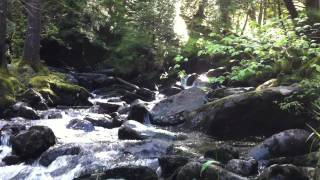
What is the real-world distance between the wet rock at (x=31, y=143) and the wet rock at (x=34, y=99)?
16.7ft

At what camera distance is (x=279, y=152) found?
9109mm

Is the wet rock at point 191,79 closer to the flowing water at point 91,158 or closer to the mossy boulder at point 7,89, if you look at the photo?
the mossy boulder at point 7,89

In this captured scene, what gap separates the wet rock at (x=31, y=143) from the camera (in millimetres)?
9555

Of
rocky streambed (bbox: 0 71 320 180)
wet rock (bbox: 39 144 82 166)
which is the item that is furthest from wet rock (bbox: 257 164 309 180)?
wet rock (bbox: 39 144 82 166)

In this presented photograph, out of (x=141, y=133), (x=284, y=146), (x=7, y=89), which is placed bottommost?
(x=284, y=146)

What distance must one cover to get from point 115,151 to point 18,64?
9.70 m

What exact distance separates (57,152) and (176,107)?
475 centimetres

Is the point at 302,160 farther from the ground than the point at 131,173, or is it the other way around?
the point at 302,160

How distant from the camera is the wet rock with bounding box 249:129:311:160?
29.7ft

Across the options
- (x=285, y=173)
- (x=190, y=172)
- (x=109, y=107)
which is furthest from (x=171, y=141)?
(x=109, y=107)

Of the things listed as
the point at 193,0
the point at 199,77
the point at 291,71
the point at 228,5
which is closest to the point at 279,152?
the point at 291,71

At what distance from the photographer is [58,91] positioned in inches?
669

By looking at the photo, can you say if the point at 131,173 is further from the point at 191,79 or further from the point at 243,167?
the point at 191,79

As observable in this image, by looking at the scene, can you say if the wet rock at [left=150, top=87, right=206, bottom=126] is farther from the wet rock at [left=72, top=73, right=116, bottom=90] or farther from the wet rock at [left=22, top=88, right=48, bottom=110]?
the wet rock at [left=72, top=73, right=116, bottom=90]
